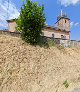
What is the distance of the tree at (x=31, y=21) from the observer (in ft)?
71.4

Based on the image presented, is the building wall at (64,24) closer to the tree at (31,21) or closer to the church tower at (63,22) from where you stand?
the church tower at (63,22)

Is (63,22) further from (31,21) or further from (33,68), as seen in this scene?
(33,68)

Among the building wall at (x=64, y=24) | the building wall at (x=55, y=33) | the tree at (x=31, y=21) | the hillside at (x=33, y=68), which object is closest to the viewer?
the hillside at (x=33, y=68)

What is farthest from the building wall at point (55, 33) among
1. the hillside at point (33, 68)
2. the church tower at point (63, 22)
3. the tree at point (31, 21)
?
the tree at point (31, 21)

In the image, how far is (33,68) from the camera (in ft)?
59.8

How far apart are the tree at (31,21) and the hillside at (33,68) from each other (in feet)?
3.28

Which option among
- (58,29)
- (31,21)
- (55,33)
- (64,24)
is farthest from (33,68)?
(64,24)

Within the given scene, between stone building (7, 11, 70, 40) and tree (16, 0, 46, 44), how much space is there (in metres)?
14.1

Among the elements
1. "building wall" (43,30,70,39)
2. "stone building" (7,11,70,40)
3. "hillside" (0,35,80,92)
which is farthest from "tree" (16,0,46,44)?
"building wall" (43,30,70,39)

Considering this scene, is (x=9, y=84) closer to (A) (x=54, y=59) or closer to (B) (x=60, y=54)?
(A) (x=54, y=59)

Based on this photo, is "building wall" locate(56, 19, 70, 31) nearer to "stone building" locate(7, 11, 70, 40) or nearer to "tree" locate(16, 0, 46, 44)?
"stone building" locate(7, 11, 70, 40)

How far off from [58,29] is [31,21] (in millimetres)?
25178

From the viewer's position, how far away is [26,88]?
617 inches

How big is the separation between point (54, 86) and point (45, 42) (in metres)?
8.02
